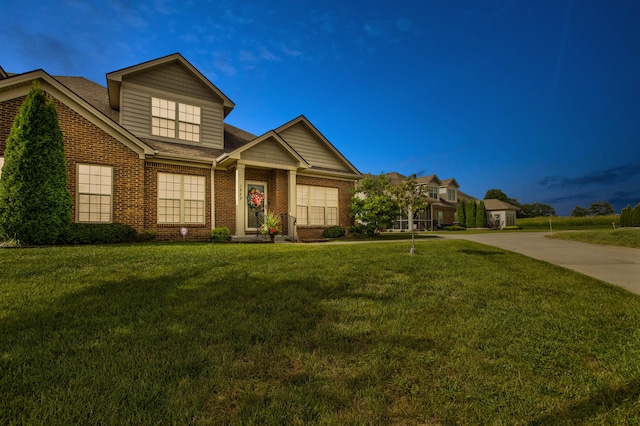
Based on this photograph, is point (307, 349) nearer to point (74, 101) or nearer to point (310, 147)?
point (74, 101)

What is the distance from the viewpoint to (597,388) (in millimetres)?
2375

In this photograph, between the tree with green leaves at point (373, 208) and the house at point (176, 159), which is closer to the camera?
the house at point (176, 159)

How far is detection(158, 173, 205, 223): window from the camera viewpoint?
461 inches

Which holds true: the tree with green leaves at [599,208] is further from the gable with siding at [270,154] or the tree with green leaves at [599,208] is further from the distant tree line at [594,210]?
the gable with siding at [270,154]

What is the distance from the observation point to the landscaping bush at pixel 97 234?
9109mm

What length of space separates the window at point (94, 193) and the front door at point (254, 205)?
523cm

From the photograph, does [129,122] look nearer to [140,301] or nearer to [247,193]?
[247,193]

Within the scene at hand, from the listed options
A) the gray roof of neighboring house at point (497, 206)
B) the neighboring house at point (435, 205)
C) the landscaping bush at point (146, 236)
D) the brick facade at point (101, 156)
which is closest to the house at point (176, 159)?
the brick facade at point (101, 156)

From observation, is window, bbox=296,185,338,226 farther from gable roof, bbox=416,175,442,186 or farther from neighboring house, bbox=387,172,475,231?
gable roof, bbox=416,175,442,186

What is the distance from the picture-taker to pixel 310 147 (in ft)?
52.0

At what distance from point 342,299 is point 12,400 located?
133 inches

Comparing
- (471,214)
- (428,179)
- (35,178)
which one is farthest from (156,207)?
(471,214)

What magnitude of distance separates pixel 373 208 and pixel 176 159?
9.37m

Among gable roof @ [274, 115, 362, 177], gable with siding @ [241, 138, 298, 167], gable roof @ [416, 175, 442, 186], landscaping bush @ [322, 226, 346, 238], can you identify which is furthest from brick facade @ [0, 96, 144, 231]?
gable roof @ [416, 175, 442, 186]
